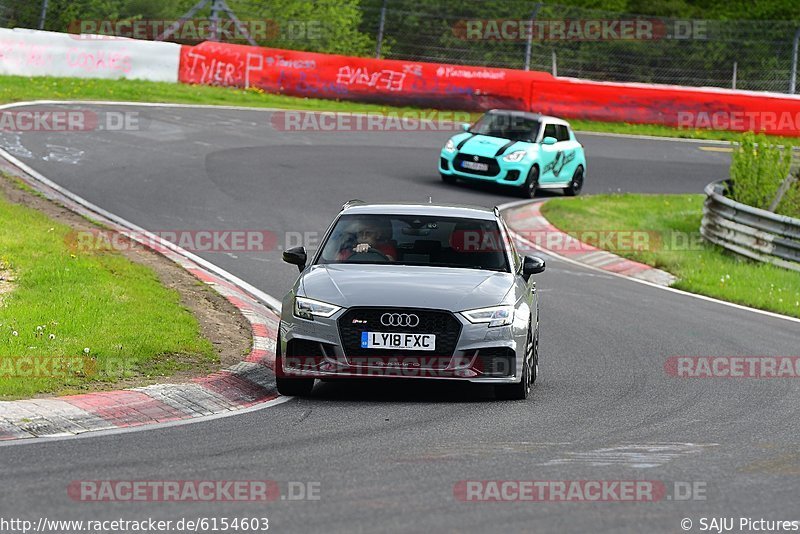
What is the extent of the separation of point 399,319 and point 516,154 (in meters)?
15.8

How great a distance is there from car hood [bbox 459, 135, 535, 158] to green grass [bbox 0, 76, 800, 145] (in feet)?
28.1

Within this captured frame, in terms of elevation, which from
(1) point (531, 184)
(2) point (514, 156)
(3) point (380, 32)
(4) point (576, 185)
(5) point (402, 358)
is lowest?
(4) point (576, 185)

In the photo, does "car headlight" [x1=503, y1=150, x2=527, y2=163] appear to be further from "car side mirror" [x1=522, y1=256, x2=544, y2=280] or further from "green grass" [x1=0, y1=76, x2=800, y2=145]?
"car side mirror" [x1=522, y1=256, x2=544, y2=280]

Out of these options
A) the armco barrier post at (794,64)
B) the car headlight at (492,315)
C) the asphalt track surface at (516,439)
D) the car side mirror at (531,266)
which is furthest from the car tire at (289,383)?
the armco barrier post at (794,64)

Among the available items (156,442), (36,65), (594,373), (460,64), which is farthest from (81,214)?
(460,64)

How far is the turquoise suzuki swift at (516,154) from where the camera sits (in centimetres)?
2542

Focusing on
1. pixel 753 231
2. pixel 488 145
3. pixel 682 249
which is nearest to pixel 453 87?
pixel 488 145

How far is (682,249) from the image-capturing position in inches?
862

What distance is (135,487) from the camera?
7066mm

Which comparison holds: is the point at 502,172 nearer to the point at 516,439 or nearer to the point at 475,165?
the point at 475,165

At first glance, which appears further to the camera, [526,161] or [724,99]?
[724,99]

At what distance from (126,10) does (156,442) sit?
38833 mm

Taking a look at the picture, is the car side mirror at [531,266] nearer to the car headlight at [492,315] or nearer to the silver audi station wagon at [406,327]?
the silver audi station wagon at [406,327]

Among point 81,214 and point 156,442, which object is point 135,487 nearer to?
point 156,442
